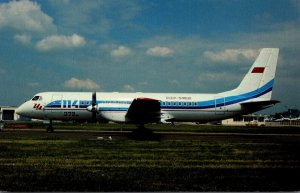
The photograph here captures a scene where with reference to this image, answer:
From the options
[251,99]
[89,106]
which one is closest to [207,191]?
[89,106]

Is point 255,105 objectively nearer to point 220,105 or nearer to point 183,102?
point 220,105

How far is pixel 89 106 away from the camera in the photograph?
30.1 m

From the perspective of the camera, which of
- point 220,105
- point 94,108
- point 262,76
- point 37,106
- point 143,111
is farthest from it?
point 262,76

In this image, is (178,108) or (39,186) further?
(178,108)

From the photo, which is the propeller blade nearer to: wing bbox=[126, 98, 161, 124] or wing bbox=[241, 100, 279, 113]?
wing bbox=[126, 98, 161, 124]

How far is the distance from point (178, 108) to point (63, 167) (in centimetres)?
2002

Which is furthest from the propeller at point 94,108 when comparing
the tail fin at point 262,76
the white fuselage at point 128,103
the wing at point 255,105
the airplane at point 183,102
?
the wing at point 255,105

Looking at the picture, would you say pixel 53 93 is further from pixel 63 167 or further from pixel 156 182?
pixel 156 182

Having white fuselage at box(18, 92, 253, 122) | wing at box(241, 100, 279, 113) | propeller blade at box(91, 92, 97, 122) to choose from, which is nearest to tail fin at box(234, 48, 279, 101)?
wing at box(241, 100, 279, 113)

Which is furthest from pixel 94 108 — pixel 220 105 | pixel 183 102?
pixel 220 105

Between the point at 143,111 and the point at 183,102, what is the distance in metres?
5.05

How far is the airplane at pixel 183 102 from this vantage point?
30797 millimetres

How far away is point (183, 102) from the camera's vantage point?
1238 inches

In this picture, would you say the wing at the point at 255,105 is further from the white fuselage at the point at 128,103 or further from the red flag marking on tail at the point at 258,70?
the red flag marking on tail at the point at 258,70
